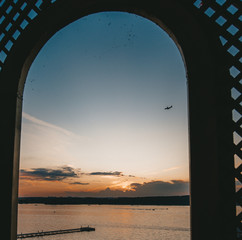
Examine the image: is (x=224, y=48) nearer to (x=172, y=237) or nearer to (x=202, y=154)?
(x=202, y=154)

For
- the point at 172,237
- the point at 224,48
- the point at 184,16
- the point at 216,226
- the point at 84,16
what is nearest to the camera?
the point at 216,226

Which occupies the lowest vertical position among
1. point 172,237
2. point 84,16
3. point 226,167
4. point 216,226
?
point 172,237

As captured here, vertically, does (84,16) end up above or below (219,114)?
above

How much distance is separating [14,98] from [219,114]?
1.91 meters

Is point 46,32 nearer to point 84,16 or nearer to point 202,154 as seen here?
point 84,16

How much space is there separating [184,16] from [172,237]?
182 ft

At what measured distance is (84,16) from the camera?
10.6ft

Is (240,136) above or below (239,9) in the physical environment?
below

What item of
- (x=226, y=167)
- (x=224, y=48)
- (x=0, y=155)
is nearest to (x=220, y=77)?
(x=224, y=48)

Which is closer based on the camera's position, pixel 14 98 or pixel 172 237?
pixel 14 98

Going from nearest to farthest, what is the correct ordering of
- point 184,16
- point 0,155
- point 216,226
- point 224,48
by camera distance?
point 216,226
point 224,48
point 184,16
point 0,155

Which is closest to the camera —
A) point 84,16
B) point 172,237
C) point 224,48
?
point 224,48

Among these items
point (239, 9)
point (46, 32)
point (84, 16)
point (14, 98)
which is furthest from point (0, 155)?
point (239, 9)

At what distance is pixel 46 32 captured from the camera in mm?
3113
